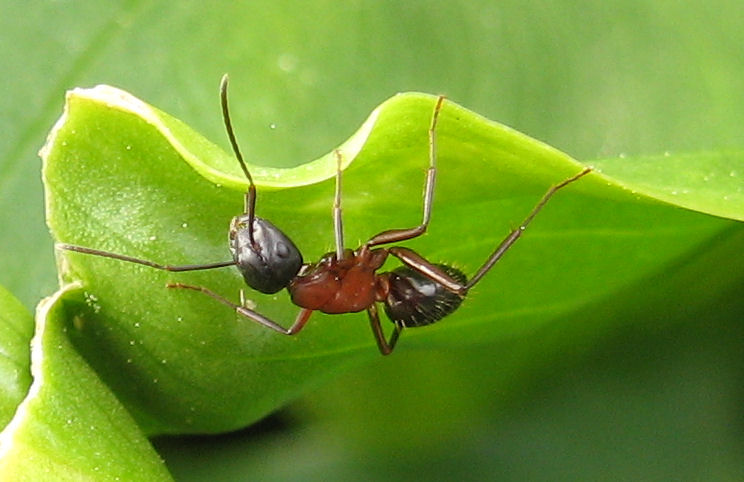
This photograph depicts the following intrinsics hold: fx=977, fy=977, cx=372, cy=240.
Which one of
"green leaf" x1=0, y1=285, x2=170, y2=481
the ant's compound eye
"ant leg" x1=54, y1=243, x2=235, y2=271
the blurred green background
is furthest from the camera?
the blurred green background

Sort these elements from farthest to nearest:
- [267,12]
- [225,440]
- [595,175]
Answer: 1. [267,12]
2. [225,440]
3. [595,175]

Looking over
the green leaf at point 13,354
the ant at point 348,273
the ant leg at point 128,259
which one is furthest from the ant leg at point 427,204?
the green leaf at point 13,354

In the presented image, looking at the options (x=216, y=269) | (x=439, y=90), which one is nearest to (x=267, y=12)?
(x=439, y=90)

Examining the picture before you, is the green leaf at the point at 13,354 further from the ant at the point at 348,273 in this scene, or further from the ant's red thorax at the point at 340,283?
the ant's red thorax at the point at 340,283

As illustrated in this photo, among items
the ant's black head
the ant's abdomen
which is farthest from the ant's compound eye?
the ant's abdomen

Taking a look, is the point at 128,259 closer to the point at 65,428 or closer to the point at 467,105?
the point at 65,428

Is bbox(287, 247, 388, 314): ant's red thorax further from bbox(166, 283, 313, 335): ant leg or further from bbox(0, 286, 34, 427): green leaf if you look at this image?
bbox(0, 286, 34, 427): green leaf

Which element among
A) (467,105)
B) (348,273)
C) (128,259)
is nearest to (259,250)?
(128,259)

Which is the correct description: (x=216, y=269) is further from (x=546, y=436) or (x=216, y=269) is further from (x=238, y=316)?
(x=546, y=436)
